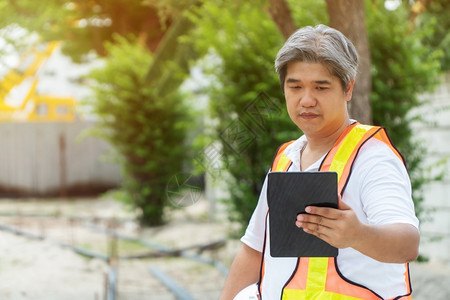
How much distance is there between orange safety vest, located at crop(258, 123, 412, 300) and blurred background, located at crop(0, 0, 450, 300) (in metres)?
1.55

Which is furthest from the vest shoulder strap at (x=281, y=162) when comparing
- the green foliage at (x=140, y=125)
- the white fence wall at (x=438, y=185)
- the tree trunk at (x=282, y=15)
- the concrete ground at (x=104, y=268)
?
the green foliage at (x=140, y=125)

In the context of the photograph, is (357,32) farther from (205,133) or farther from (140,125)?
(140,125)

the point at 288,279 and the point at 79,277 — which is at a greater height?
the point at 288,279

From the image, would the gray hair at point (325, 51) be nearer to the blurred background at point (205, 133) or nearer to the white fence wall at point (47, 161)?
the blurred background at point (205, 133)

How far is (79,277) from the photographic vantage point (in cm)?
638

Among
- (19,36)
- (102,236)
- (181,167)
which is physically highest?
(19,36)

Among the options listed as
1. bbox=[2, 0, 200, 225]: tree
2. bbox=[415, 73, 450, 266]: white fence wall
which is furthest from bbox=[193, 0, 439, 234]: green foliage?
bbox=[2, 0, 200, 225]: tree

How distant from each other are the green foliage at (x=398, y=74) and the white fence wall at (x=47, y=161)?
1184 cm

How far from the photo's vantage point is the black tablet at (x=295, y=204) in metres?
1.11

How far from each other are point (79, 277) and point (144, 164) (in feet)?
13.7

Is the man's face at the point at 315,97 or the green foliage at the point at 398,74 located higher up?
the green foliage at the point at 398,74

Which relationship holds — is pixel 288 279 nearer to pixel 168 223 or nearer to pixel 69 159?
pixel 168 223

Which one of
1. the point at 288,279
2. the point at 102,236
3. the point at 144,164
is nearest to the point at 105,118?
the point at 144,164

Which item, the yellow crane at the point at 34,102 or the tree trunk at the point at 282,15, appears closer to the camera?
the tree trunk at the point at 282,15
